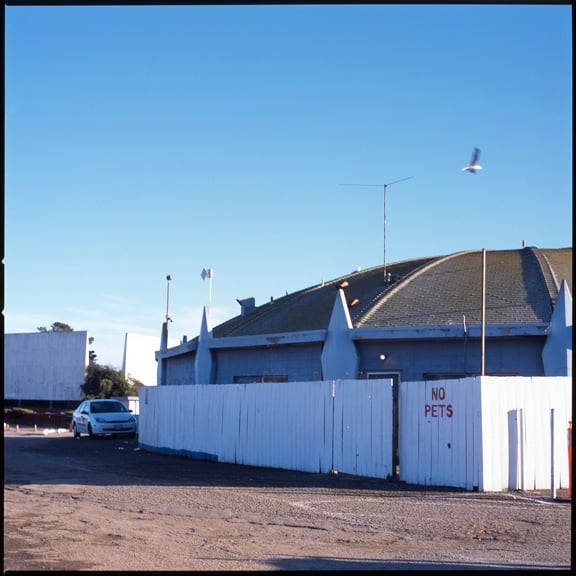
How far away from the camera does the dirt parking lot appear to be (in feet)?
28.6

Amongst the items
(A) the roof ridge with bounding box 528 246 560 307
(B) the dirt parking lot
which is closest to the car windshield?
(B) the dirt parking lot

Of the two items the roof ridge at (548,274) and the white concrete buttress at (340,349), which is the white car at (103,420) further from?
the roof ridge at (548,274)

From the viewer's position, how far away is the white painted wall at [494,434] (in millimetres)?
14758

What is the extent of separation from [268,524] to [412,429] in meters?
5.64

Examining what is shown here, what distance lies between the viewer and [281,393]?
1953 centimetres

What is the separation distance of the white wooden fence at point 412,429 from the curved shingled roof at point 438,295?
6.29 meters

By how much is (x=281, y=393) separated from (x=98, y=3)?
14.4m

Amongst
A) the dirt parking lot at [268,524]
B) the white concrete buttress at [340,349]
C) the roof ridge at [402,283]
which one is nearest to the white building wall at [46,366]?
the roof ridge at [402,283]

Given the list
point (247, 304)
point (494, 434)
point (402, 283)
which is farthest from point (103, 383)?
point (494, 434)

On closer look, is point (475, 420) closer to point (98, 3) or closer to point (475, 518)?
point (475, 518)

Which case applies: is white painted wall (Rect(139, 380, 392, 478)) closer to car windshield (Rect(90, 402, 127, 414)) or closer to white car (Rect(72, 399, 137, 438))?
white car (Rect(72, 399, 137, 438))

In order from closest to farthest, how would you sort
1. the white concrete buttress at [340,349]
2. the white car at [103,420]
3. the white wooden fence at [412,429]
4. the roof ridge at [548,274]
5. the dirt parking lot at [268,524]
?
the dirt parking lot at [268,524]
the white wooden fence at [412,429]
the white concrete buttress at [340,349]
the roof ridge at [548,274]
the white car at [103,420]

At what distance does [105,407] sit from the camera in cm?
3353

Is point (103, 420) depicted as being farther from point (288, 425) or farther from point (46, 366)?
point (46, 366)
